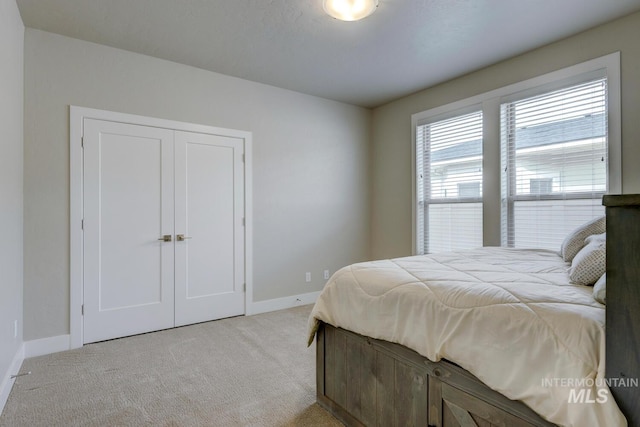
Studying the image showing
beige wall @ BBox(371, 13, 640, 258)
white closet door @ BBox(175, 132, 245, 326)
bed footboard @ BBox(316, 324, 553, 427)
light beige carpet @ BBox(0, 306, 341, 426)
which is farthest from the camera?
white closet door @ BBox(175, 132, 245, 326)

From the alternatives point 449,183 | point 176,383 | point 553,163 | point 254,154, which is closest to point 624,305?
point 176,383

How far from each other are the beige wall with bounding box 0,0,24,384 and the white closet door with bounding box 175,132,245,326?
1190mm

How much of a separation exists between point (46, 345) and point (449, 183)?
4202 millimetres

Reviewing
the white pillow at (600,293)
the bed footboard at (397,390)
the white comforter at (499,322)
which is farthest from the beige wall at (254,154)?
the white pillow at (600,293)

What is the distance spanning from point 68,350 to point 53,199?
1.27m

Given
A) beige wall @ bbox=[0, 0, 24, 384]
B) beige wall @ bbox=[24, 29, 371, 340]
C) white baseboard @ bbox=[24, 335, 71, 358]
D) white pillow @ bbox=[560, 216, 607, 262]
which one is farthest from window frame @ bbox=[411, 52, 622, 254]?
beige wall @ bbox=[0, 0, 24, 384]

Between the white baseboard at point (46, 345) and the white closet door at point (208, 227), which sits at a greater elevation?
the white closet door at point (208, 227)

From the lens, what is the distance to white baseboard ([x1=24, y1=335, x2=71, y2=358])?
8.84 feet

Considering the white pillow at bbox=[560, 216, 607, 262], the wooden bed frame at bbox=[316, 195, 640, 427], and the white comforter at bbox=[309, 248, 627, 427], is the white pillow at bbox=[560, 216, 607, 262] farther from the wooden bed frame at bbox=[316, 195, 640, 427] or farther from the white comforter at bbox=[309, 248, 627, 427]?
the wooden bed frame at bbox=[316, 195, 640, 427]

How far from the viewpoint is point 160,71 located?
10.8ft

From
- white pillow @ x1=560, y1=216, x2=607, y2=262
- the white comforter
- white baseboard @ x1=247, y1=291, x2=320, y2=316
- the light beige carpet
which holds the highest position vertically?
white pillow @ x1=560, y1=216, x2=607, y2=262

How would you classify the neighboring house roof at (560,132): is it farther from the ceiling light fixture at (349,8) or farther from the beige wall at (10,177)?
the beige wall at (10,177)

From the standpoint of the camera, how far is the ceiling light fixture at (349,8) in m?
2.28

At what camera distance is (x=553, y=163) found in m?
3.04
